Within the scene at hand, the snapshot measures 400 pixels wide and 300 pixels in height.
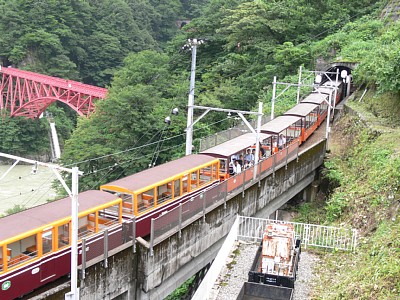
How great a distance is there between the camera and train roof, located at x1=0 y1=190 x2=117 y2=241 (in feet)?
36.9

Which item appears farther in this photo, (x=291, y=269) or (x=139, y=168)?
(x=139, y=168)

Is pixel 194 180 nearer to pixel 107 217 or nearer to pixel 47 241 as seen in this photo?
pixel 107 217

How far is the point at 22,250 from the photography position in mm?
11258

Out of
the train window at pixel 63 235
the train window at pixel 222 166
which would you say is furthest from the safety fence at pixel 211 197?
the train window at pixel 63 235

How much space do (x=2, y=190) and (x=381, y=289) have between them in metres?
41.7

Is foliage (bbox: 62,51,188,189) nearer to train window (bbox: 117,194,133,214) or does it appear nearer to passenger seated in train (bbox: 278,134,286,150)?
passenger seated in train (bbox: 278,134,286,150)

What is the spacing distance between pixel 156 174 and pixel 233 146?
18.2ft

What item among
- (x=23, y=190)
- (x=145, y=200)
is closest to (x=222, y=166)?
(x=145, y=200)

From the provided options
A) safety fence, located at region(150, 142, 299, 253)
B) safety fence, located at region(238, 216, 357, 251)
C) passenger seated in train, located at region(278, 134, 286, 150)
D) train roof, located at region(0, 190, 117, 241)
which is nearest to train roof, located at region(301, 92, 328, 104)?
passenger seated in train, located at region(278, 134, 286, 150)

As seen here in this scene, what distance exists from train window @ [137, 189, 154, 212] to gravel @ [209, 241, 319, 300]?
2.91 metres

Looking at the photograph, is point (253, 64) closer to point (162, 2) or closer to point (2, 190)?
point (2, 190)

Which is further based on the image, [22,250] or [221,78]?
[221,78]

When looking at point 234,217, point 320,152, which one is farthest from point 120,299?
point 320,152

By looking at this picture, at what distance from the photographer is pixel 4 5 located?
63688mm
